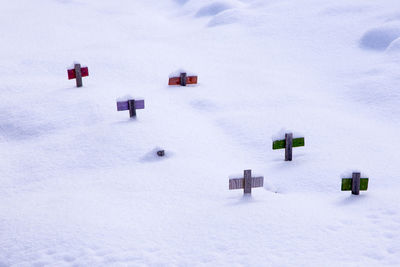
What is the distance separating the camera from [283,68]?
46.7 feet

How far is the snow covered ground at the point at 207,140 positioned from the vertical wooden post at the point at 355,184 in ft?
0.47

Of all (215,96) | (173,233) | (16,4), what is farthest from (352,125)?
(16,4)

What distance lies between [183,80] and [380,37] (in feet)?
24.5

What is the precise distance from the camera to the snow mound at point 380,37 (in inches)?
571

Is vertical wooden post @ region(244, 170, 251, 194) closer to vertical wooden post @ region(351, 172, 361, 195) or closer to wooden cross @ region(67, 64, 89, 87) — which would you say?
vertical wooden post @ region(351, 172, 361, 195)

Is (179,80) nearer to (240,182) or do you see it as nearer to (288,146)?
(288,146)

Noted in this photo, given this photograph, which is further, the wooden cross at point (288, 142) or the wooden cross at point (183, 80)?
the wooden cross at point (183, 80)

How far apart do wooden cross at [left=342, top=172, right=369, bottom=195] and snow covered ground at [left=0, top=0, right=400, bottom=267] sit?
0.45 ft

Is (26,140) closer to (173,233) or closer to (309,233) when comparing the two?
(173,233)

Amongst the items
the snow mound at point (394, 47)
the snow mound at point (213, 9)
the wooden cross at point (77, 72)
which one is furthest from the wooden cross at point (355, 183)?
the snow mound at point (213, 9)

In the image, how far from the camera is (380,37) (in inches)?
581

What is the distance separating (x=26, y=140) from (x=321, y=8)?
14149mm

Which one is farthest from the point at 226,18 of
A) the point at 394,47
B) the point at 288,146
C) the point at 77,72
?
the point at 288,146

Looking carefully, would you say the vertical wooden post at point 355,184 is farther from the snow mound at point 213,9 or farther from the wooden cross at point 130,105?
the snow mound at point 213,9
